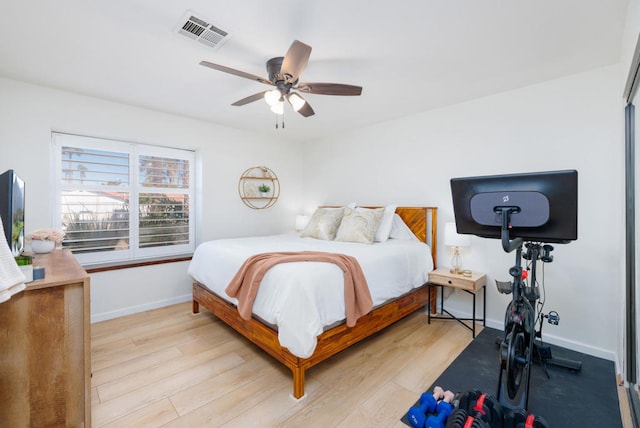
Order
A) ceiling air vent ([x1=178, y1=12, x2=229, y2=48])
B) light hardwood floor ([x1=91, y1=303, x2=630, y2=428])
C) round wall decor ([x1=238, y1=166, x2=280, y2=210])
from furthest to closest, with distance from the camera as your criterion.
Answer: round wall decor ([x1=238, y1=166, x2=280, y2=210]), ceiling air vent ([x1=178, y1=12, x2=229, y2=48]), light hardwood floor ([x1=91, y1=303, x2=630, y2=428])

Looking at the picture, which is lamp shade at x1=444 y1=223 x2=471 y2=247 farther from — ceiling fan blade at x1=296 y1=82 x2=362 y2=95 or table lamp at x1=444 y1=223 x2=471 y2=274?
ceiling fan blade at x1=296 y1=82 x2=362 y2=95

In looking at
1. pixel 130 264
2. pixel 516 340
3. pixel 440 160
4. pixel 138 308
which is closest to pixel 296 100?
pixel 440 160

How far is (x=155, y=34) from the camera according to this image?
1.93m

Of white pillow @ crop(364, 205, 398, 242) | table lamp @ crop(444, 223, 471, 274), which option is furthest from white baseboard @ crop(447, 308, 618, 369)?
white pillow @ crop(364, 205, 398, 242)

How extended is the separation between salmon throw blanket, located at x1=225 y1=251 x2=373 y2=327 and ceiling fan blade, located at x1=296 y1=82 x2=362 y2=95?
1.31m

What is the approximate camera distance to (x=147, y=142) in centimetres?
341

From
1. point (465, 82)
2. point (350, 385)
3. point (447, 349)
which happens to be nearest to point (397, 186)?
point (465, 82)

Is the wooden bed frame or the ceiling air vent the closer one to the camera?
the ceiling air vent

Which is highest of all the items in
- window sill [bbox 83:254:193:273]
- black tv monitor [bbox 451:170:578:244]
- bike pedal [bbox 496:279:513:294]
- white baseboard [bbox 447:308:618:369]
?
black tv monitor [bbox 451:170:578:244]

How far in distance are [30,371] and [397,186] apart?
3515 mm

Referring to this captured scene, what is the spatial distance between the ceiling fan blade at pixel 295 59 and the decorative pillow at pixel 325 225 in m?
1.87

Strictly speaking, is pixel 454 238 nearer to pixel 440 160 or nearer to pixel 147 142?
pixel 440 160

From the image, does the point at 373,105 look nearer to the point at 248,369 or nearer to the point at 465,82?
the point at 465,82

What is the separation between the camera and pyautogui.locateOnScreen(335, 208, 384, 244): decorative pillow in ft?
10.5
